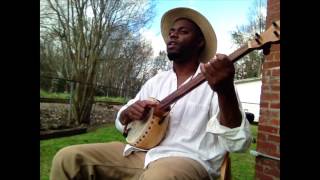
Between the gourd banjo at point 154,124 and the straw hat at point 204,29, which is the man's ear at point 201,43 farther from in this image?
the gourd banjo at point 154,124

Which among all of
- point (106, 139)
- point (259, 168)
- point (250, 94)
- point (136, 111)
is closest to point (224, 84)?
point (136, 111)

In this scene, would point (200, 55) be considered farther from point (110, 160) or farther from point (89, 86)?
point (89, 86)

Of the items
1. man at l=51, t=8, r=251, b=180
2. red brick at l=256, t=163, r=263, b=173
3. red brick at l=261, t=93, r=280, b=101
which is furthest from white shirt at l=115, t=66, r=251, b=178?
red brick at l=256, t=163, r=263, b=173

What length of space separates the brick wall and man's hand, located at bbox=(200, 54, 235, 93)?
1395 mm

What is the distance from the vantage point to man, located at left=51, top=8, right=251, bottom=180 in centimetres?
154

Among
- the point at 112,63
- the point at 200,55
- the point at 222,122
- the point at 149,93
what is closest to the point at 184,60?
the point at 200,55

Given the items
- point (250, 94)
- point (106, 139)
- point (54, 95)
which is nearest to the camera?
point (106, 139)

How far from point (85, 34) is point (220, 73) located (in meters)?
6.32

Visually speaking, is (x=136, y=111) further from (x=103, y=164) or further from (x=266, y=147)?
(x=266, y=147)

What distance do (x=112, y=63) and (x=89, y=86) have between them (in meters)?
0.67

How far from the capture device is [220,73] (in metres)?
1.46

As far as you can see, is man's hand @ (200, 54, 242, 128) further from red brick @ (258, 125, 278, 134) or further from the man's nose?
red brick @ (258, 125, 278, 134)

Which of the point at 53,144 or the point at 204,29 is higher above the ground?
the point at 204,29

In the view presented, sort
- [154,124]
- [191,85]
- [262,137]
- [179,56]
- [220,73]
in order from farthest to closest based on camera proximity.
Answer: [262,137] < [179,56] < [154,124] < [191,85] < [220,73]
